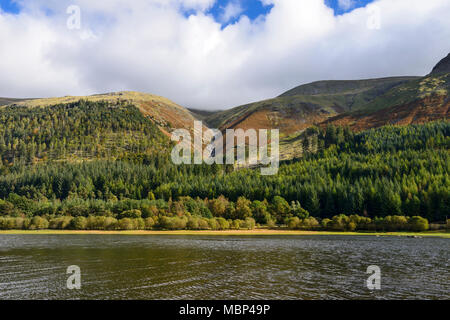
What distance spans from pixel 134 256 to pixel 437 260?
5993cm

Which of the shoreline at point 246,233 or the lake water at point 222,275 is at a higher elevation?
the lake water at point 222,275
